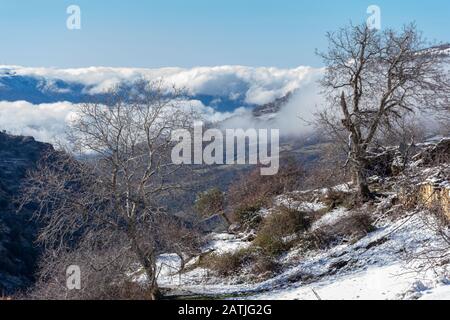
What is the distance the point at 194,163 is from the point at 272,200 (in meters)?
11.2

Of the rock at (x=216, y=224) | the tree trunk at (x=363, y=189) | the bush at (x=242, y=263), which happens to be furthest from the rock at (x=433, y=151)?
the rock at (x=216, y=224)

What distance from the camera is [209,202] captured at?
120 feet

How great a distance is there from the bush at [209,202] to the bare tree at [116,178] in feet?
48.7

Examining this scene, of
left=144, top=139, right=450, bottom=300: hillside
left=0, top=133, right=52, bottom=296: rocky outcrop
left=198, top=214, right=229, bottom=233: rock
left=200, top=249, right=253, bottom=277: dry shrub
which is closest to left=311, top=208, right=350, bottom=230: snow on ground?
left=144, top=139, right=450, bottom=300: hillside

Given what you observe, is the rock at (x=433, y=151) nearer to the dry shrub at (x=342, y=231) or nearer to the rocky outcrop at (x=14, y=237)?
the dry shrub at (x=342, y=231)

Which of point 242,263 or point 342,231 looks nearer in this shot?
point 342,231

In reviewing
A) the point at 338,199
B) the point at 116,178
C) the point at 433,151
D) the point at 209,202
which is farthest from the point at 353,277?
the point at 209,202

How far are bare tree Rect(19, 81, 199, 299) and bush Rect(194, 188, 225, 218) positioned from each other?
1483 cm

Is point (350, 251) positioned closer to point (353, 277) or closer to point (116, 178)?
point (353, 277)

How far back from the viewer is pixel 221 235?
104ft

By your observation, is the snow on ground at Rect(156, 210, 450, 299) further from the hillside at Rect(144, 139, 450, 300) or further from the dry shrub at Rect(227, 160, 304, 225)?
the dry shrub at Rect(227, 160, 304, 225)

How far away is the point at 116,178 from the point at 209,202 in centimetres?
1604

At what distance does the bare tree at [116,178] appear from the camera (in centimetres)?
1978

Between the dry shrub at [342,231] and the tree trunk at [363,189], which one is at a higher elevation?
the tree trunk at [363,189]
